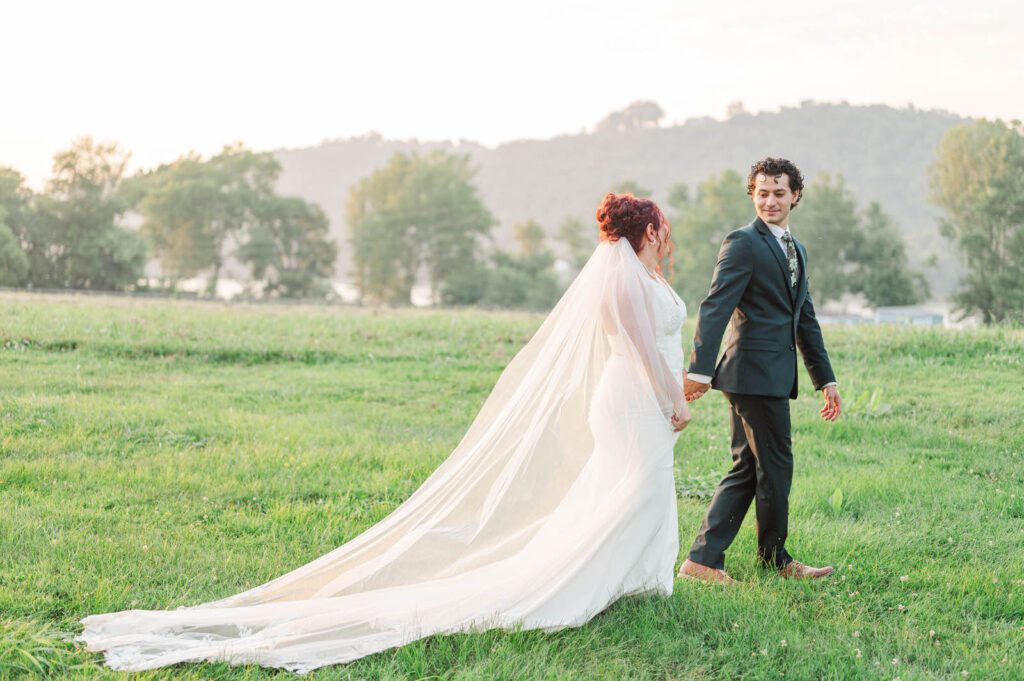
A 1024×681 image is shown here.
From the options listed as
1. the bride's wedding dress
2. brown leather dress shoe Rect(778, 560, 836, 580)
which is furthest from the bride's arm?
brown leather dress shoe Rect(778, 560, 836, 580)

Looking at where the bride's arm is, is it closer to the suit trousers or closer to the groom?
the groom

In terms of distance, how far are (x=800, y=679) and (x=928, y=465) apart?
515 cm

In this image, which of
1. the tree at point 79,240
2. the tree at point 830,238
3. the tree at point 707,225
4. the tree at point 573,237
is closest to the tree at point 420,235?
the tree at point 573,237

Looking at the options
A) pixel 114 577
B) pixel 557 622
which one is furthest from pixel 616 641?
pixel 114 577

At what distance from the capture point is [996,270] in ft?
228

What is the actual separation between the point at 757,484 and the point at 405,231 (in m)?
86.1

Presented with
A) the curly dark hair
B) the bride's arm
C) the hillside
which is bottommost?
the bride's arm

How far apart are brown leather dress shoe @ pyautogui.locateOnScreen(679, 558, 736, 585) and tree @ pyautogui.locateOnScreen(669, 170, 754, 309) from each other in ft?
261

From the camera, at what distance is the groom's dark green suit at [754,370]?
5.81m

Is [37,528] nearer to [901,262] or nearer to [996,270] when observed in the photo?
[996,270]

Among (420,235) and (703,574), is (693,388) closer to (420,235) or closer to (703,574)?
(703,574)

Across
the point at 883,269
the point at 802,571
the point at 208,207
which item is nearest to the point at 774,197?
the point at 802,571

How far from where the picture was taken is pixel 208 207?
269ft

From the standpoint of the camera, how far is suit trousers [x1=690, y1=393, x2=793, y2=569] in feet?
19.6
